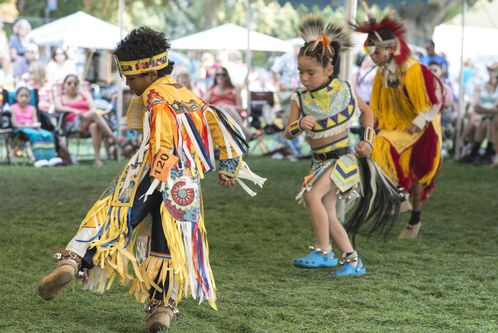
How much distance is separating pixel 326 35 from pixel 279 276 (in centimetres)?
136

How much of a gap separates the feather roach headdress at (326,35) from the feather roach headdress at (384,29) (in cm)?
71

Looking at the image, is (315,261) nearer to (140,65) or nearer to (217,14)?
(140,65)

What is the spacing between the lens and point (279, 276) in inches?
156

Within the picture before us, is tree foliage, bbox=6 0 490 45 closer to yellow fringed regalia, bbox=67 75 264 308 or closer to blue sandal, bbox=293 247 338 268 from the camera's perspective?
blue sandal, bbox=293 247 338 268

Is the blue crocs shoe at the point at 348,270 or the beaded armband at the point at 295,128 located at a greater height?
the beaded armband at the point at 295,128

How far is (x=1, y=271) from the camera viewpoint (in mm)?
3865

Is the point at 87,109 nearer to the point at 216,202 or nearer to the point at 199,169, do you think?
the point at 216,202

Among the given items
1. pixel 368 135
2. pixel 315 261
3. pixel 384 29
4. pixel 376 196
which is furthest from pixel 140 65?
pixel 384 29

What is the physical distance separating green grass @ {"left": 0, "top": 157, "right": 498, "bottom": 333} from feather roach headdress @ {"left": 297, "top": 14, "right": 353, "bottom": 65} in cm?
124

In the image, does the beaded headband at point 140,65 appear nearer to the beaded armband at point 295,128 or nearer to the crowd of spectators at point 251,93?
the beaded armband at point 295,128

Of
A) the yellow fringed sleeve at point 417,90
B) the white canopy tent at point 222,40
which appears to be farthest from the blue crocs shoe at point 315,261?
the white canopy tent at point 222,40

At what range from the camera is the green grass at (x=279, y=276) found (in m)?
3.06

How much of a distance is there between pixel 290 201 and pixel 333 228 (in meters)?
2.60

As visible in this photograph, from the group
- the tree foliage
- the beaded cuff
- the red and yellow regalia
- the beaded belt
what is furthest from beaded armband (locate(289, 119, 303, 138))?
the tree foliage
